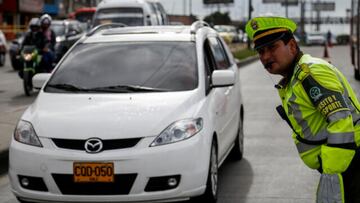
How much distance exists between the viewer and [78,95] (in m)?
6.10

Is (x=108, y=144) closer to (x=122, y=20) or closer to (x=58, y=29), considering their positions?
(x=58, y=29)

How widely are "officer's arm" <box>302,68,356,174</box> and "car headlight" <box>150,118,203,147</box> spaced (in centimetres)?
261

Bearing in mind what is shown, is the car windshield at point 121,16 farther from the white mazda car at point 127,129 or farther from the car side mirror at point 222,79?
the car side mirror at point 222,79

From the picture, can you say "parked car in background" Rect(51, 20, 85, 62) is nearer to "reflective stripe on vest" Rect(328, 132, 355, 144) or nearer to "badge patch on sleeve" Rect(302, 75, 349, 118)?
"badge patch on sleeve" Rect(302, 75, 349, 118)

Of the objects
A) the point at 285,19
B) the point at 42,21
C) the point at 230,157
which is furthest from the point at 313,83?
the point at 42,21

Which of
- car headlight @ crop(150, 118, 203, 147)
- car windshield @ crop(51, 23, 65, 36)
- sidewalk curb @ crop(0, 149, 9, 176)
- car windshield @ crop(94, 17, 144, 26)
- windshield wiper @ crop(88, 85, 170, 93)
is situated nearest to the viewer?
car headlight @ crop(150, 118, 203, 147)

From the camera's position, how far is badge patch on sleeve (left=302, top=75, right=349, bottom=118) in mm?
2770

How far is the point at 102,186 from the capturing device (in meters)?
5.20

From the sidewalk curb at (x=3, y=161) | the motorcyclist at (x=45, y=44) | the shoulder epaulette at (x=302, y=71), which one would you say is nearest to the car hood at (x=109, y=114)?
the sidewalk curb at (x=3, y=161)

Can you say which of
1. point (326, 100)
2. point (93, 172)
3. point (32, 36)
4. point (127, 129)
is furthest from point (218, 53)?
point (32, 36)

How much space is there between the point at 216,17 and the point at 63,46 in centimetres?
8718

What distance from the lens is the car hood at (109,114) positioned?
5.36 m

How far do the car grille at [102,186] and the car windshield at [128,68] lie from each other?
1.11m

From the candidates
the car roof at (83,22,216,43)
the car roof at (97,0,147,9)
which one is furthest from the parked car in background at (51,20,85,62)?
the car roof at (83,22,216,43)
